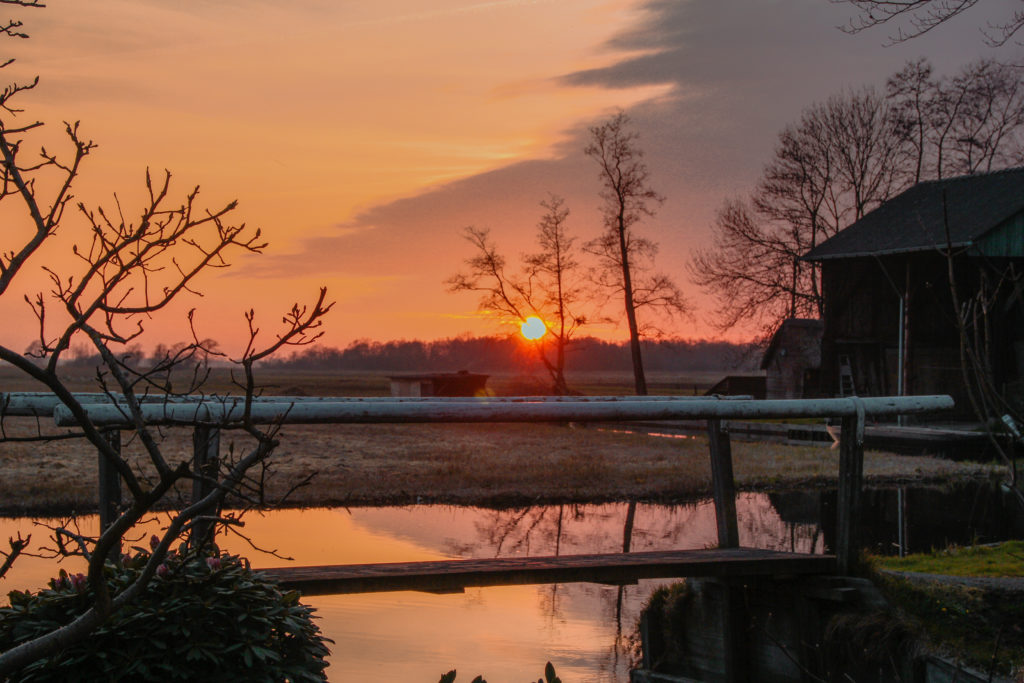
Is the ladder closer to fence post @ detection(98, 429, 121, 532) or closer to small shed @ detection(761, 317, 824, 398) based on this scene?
small shed @ detection(761, 317, 824, 398)

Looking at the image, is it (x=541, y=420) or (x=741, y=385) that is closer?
(x=541, y=420)

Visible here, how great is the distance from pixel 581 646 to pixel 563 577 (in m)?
3.33

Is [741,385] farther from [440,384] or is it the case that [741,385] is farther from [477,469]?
[477,469]

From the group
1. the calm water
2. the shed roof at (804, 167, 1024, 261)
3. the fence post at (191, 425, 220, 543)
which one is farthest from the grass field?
the fence post at (191, 425, 220, 543)

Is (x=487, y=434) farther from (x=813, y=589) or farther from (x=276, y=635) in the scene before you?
(x=276, y=635)

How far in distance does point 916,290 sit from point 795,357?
921 cm

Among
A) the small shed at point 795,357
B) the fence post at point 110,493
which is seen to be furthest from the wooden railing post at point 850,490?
the small shed at point 795,357

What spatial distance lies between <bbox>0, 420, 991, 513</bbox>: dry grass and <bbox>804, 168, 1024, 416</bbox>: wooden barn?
8.56m

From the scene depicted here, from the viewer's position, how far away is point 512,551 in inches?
517

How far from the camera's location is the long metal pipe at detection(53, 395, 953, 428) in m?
4.91

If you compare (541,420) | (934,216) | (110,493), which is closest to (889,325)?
(934,216)

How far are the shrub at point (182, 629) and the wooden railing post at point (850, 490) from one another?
394 cm

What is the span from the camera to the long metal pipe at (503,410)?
16.1 feet

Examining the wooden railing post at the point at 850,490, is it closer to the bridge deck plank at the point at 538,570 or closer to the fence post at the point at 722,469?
the bridge deck plank at the point at 538,570
